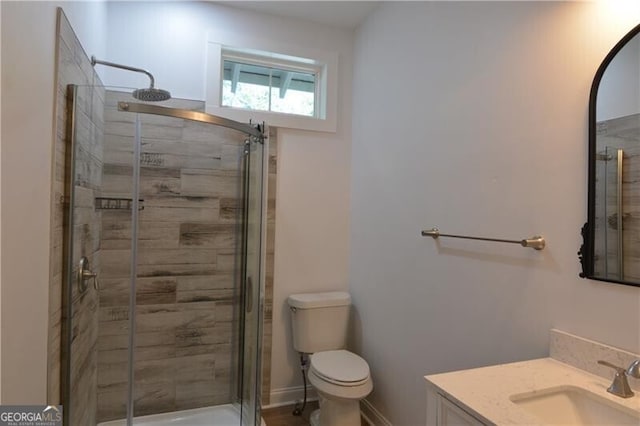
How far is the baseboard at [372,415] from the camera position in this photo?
7.32ft

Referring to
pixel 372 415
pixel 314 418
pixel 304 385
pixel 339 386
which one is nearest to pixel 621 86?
pixel 339 386

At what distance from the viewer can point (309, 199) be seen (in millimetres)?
2648

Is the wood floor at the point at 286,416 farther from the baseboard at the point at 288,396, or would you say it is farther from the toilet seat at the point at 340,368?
the toilet seat at the point at 340,368

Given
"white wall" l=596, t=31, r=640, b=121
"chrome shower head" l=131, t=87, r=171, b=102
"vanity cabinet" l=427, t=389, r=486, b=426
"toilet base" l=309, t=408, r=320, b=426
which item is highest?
"chrome shower head" l=131, t=87, r=171, b=102

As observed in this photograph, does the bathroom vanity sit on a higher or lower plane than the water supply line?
higher

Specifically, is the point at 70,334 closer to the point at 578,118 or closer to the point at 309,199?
the point at 309,199

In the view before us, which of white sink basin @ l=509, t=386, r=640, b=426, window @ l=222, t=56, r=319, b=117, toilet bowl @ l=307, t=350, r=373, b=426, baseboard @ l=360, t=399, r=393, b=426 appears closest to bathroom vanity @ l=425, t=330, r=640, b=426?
white sink basin @ l=509, t=386, r=640, b=426

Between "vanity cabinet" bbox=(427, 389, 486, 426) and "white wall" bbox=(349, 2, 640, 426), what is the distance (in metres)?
0.53

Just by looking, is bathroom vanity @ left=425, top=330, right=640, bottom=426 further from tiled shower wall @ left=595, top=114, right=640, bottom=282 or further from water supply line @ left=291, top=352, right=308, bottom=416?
water supply line @ left=291, top=352, right=308, bottom=416

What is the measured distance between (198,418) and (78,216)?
132 centimetres

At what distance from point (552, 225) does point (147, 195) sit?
1898 mm

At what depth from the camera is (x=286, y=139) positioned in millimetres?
2576

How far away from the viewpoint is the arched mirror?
104cm

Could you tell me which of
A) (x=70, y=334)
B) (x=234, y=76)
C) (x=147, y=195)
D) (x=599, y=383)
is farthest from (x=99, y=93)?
(x=599, y=383)
